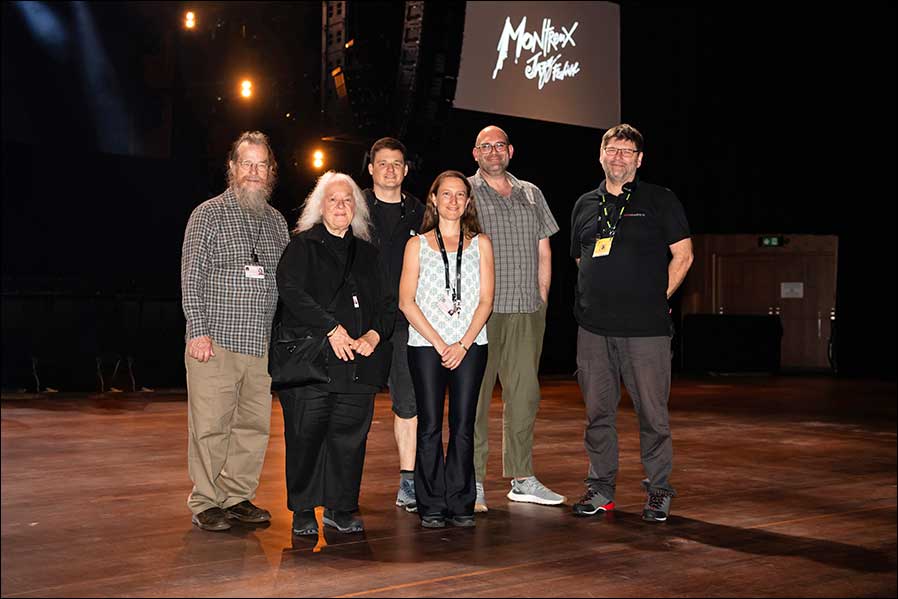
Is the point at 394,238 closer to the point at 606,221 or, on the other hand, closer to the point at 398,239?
the point at 398,239

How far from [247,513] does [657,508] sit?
5.10ft

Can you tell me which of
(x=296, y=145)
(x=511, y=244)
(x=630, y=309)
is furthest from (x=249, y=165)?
(x=296, y=145)

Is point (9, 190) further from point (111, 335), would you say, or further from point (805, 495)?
point (805, 495)

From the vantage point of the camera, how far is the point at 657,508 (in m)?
4.16

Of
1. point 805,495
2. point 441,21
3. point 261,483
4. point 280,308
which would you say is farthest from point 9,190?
point 805,495

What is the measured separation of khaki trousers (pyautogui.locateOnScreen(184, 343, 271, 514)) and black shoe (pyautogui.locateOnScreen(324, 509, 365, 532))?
36 centimetres

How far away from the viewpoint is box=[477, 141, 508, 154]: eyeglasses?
450cm

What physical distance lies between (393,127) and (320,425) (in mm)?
6104

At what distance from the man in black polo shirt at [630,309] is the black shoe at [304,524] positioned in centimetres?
107

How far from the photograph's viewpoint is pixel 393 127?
9.65m

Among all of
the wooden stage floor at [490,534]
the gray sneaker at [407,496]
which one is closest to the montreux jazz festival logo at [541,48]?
the wooden stage floor at [490,534]

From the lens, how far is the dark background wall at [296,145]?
10.8 metres

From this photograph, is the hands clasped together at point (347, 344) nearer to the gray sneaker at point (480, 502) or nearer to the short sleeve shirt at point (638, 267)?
the gray sneaker at point (480, 502)

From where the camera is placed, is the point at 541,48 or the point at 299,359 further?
the point at 541,48
